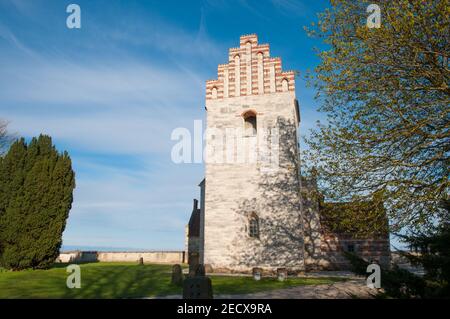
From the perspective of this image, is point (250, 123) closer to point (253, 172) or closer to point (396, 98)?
point (253, 172)

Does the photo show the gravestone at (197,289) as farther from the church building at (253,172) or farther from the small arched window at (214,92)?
the small arched window at (214,92)

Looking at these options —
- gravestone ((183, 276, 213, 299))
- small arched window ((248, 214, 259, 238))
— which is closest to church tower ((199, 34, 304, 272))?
small arched window ((248, 214, 259, 238))

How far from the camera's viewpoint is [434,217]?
35.7ft

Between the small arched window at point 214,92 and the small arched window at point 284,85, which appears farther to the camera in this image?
the small arched window at point 214,92

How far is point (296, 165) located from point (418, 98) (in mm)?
10759

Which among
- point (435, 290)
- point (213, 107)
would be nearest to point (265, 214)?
point (213, 107)

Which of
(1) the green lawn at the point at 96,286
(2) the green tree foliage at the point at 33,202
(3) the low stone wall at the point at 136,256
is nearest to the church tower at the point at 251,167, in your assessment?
(1) the green lawn at the point at 96,286

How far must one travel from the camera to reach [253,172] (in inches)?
858

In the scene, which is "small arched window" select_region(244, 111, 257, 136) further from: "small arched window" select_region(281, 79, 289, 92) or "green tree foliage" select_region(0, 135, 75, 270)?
"green tree foliage" select_region(0, 135, 75, 270)

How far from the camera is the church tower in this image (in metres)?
20.8

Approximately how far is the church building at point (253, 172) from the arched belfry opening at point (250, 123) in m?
0.07

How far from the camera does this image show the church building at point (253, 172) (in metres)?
20.8

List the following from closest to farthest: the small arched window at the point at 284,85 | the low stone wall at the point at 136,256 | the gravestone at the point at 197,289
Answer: the gravestone at the point at 197,289 < the small arched window at the point at 284,85 < the low stone wall at the point at 136,256

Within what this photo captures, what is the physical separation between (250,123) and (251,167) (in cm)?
328
